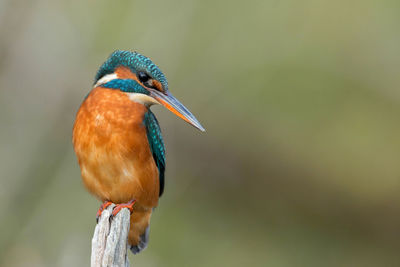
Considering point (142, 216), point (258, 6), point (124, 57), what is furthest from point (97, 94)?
point (258, 6)

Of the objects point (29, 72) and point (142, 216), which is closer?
point (142, 216)

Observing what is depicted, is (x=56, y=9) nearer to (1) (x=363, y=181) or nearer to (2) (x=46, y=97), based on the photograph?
(2) (x=46, y=97)

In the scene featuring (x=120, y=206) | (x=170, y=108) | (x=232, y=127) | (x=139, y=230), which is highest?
(x=170, y=108)

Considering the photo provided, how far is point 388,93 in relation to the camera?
296 inches

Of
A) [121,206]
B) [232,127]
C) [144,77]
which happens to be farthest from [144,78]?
[232,127]

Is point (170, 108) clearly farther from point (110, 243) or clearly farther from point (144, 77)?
point (110, 243)

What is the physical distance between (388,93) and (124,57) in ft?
16.0

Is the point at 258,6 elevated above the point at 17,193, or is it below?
above

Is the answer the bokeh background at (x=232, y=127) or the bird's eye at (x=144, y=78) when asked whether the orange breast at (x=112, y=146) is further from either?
the bokeh background at (x=232, y=127)

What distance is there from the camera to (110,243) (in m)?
2.85

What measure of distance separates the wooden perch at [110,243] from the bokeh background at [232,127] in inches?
97.2

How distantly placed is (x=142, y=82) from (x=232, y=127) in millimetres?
4767

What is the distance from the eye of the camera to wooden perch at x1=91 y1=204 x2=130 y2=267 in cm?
280

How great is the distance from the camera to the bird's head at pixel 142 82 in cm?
326
